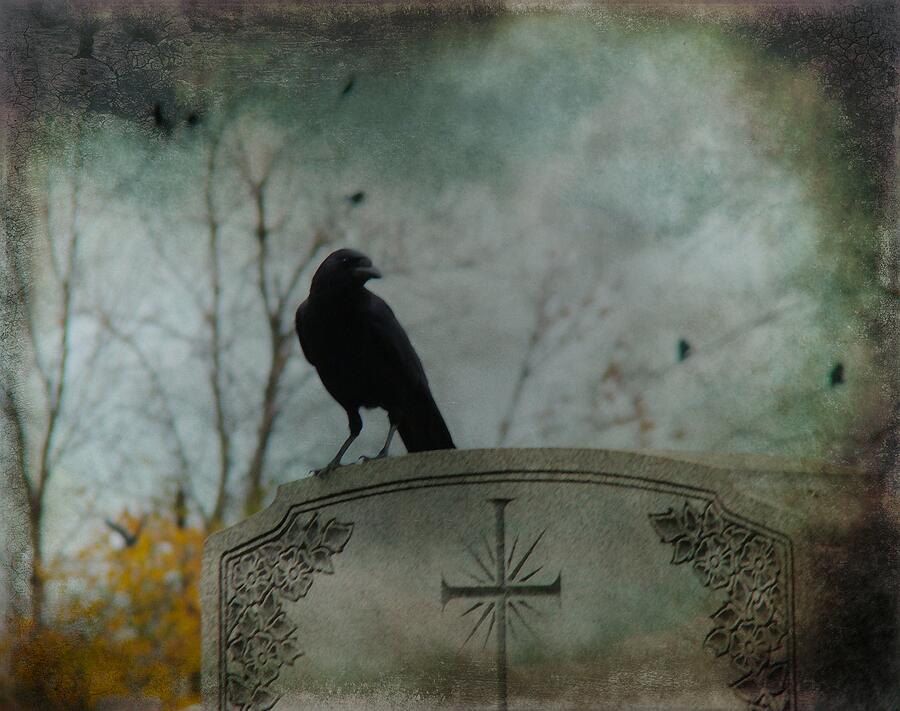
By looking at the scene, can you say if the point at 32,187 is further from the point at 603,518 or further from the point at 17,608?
the point at 603,518

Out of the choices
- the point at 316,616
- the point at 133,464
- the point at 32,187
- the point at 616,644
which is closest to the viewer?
the point at 616,644

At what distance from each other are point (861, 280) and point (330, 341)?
2.24m

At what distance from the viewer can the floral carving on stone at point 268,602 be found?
11.6 ft

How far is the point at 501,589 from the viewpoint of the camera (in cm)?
344

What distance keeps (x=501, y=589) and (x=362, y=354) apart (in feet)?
3.88

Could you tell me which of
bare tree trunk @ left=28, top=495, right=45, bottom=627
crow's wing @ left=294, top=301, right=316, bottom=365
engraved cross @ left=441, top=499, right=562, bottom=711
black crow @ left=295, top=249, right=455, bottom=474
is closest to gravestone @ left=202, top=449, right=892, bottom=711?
engraved cross @ left=441, top=499, right=562, bottom=711

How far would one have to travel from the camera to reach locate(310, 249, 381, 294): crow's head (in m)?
3.90

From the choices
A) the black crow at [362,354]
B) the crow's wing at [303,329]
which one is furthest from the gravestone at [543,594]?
the crow's wing at [303,329]

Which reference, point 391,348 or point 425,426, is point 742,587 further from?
point 391,348

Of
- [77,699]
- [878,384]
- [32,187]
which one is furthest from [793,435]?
[77,699]

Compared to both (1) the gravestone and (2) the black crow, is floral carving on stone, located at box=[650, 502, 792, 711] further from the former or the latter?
(2) the black crow

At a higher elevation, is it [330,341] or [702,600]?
[330,341]

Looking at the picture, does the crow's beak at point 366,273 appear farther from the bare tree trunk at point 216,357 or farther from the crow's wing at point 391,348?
the bare tree trunk at point 216,357

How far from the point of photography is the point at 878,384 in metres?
3.84
